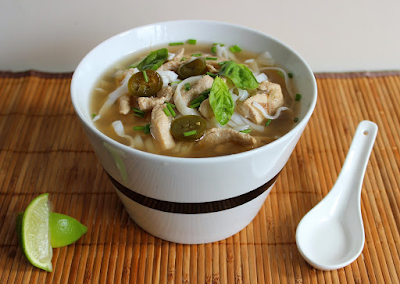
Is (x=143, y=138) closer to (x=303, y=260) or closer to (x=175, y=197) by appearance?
(x=175, y=197)

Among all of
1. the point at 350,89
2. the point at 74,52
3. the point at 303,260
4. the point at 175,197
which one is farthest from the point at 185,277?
the point at 74,52

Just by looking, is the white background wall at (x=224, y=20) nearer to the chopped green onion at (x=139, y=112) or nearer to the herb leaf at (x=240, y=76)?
the herb leaf at (x=240, y=76)

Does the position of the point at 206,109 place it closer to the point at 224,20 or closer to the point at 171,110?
the point at 171,110

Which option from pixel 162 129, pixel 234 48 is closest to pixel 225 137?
pixel 162 129

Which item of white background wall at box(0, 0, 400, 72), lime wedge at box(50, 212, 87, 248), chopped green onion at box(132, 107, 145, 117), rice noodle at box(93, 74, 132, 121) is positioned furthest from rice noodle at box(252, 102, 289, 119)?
white background wall at box(0, 0, 400, 72)

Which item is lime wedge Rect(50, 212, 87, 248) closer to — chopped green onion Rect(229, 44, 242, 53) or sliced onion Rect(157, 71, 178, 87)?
sliced onion Rect(157, 71, 178, 87)

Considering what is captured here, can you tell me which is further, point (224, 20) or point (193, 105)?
point (224, 20)
